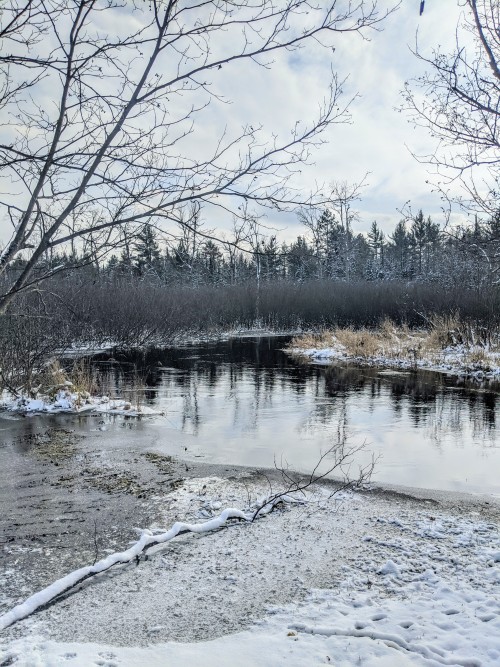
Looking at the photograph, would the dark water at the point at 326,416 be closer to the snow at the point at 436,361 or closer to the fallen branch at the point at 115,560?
the snow at the point at 436,361

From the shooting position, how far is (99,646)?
3.52 meters

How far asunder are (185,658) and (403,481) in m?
5.22

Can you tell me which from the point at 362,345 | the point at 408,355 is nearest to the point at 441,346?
the point at 408,355

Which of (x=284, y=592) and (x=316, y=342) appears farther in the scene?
(x=316, y=342)

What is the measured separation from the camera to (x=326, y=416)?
41.6 feet

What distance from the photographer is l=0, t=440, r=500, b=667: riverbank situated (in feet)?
11.3

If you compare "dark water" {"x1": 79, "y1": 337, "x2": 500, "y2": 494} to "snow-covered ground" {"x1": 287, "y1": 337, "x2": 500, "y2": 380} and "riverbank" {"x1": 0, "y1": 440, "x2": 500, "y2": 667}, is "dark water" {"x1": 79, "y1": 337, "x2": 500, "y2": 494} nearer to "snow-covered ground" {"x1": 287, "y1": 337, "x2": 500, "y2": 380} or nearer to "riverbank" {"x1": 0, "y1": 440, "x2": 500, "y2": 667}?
"snow-covered ground" {"x1": 287, "y1": 337, "x2": 500, "y2": 380}

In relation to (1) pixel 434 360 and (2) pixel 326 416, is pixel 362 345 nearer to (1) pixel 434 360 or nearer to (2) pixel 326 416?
(1) pixel 434 360

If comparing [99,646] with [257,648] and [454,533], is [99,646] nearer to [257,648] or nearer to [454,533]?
[257,648]

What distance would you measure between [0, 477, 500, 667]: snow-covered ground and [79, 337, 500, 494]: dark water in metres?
2.55

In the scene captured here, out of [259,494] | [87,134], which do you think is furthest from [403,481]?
[87,134]

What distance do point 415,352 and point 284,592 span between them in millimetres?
18598

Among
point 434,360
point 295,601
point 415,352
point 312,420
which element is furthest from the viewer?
point 415,352

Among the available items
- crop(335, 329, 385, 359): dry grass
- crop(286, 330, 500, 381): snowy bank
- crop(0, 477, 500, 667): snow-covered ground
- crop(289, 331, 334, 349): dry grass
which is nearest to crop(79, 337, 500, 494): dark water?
crop(286, 330, 500, 381): snowy bank
